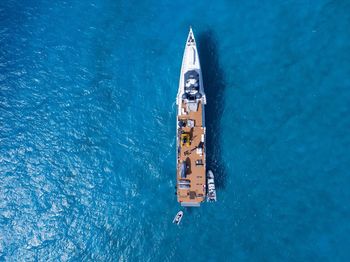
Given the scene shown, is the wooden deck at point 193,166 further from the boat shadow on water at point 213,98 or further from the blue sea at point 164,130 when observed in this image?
the boat shadow on water at point 213,98

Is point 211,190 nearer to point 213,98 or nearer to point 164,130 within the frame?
point 164,130

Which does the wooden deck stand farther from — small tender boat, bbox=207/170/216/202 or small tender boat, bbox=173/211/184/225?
small tender boat, bbox=173/211/184/225

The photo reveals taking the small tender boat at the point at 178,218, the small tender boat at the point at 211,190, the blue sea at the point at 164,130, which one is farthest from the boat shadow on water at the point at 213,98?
the small tender boat at the point at 178,218

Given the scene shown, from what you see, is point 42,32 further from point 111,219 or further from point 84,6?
point 111,219

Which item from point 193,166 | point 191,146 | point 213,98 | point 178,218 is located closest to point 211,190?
point 193,166

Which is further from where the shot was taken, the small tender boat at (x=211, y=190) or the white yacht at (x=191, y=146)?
the small tender boat at (x=211, y=190)
